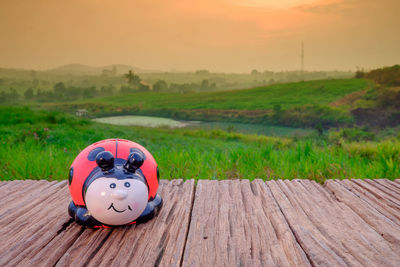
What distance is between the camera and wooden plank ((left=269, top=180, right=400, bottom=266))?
6.85 ft

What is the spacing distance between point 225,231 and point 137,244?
62 centimetres

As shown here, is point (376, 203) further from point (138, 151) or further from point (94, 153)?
point (94, 153)

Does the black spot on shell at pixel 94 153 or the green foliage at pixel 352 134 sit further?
the green foliage at pixel 352 134

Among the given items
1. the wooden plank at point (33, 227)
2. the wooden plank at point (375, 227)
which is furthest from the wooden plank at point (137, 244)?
the wooden plank at point (375, 227)

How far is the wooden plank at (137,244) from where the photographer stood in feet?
6.74

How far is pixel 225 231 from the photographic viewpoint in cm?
238

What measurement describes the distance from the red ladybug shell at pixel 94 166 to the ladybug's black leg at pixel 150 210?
0.23 ft

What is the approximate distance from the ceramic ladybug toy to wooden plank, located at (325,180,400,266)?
1.52 meters

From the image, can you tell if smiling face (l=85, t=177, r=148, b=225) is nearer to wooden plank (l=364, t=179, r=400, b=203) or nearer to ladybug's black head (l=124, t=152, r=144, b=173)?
ladybug's black head (l=124, t=152, r=144, b=173)

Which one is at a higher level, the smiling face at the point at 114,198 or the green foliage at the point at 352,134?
the smiling face at the point at 114,198

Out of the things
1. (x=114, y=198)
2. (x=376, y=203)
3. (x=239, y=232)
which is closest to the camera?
(x=114, y=198)

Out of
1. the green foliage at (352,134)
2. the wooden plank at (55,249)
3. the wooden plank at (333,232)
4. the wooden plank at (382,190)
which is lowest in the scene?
the green foliage at (352,134)

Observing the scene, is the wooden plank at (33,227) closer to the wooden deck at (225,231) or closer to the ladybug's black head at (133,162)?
the wooden deck at (225,231)

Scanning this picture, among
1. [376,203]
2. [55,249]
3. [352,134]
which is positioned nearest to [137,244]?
[55,249]
